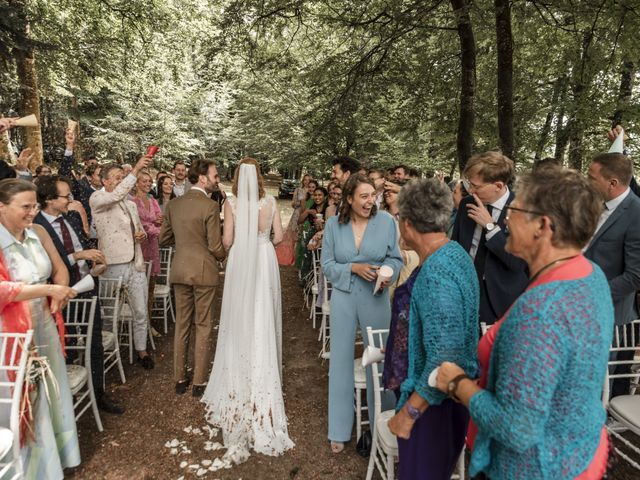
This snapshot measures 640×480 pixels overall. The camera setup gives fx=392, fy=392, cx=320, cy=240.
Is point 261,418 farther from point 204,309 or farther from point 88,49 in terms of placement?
point 88,49

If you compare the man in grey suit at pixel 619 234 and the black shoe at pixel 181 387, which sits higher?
the man in grey suit at pixel 619 234

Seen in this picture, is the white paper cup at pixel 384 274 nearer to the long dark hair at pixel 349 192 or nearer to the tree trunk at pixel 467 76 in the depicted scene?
the long dark hair at pixel 349 192

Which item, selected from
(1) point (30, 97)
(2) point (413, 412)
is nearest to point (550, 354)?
(2) point (413, 412)

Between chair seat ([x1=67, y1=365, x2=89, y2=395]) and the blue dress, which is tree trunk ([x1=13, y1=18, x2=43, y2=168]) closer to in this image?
chair seat ([x1=67, y1=365, x2=89, y2=395])

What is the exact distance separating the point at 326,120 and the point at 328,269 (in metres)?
5.64

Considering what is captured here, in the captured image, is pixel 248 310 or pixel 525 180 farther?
pixel 248 310

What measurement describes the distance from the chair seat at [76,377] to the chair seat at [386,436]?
2287 mm

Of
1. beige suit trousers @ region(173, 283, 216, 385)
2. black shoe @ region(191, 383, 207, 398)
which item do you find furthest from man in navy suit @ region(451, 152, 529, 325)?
black shoe @ region(191, 383, 207, 398)

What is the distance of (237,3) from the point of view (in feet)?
21.6

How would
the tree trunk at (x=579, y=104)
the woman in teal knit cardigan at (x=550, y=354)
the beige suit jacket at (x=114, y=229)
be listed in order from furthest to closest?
1. the tree trunk at (x=579, y=104)
2. the beige suit jacket at (x=114, y=229)
3. the woman in teal knit cardigan at (x=550, y=354)

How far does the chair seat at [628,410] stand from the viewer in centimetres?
251

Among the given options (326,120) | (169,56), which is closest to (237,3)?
(326,120)

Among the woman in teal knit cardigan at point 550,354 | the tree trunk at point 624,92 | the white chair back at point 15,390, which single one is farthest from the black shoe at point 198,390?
the tree trunk at point 624,92

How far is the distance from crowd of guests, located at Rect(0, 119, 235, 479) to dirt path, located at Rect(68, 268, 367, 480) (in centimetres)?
20
